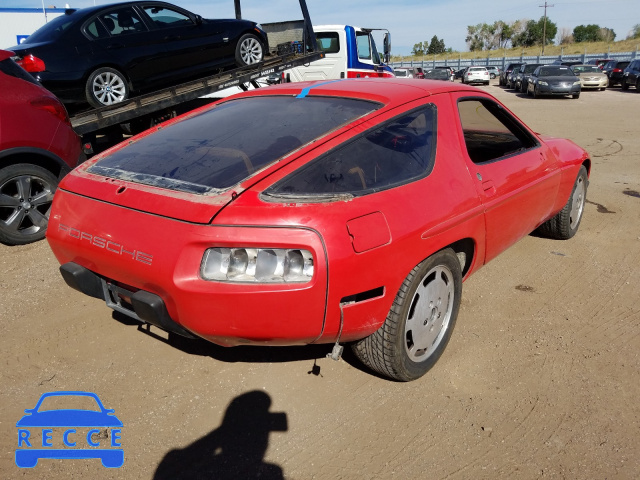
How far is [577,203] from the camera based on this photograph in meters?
4.80

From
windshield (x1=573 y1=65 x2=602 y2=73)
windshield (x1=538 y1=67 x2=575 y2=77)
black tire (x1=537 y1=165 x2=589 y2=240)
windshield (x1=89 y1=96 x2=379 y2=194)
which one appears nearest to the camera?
windshield (x1=89 y1=96 x2=379 y2=194)

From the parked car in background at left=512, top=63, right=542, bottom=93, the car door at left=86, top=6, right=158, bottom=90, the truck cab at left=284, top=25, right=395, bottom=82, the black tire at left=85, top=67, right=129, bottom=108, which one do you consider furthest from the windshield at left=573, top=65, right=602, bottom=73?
the black tire at left=85, top=67, right=129, bottom=108

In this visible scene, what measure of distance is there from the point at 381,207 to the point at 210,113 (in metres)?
1.62

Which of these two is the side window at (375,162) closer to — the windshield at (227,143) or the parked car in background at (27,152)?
the windshield at (227,143)

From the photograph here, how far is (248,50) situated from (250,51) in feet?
0.20

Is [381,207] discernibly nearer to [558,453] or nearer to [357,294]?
[357,294]

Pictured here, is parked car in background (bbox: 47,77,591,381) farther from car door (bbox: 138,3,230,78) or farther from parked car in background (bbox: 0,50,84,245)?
car door (bbox: 138,3,230,78)

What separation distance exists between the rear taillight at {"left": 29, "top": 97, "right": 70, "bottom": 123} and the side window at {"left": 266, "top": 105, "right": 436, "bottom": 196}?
379 centimetres

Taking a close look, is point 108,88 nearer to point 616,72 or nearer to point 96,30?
point 96,30

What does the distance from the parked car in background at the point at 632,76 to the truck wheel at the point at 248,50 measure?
2128 centimetres

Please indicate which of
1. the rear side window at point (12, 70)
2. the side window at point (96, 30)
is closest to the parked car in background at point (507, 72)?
the side window at point (96, 30)

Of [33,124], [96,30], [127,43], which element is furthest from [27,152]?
[127,43]

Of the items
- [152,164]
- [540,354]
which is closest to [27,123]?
[152,164]

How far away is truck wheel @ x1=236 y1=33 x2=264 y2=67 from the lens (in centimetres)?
908
